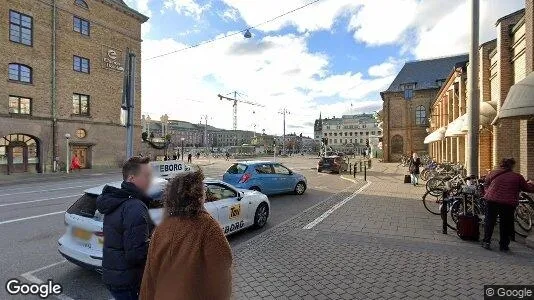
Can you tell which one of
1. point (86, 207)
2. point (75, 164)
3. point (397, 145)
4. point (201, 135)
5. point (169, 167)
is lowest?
point (75, 164)

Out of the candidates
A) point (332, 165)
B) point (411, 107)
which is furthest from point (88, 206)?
point (411, 107)

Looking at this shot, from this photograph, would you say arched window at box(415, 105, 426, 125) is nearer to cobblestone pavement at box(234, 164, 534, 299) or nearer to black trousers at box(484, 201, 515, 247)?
cobblestone pavement at box(234, 164, 534, 299)

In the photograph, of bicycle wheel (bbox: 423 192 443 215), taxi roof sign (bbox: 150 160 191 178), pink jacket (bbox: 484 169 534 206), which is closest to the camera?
pink jacket (bbox: 484 169 534 206)

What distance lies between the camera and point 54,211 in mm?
9922

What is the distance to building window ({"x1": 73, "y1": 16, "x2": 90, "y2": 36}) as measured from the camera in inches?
1144

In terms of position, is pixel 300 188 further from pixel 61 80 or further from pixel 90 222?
pixel 61 80

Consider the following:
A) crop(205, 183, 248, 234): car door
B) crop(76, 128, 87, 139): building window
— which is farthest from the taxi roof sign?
crop(76, 128, 87, 139): building window

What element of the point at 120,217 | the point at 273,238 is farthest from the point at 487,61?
the point at 120,217

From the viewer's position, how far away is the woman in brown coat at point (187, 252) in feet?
6.75

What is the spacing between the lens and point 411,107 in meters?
45.4

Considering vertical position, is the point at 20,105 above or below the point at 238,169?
above

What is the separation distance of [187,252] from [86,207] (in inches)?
139

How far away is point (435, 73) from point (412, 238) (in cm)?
4649

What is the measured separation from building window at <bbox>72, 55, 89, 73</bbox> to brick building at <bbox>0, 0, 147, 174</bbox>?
9 cm
